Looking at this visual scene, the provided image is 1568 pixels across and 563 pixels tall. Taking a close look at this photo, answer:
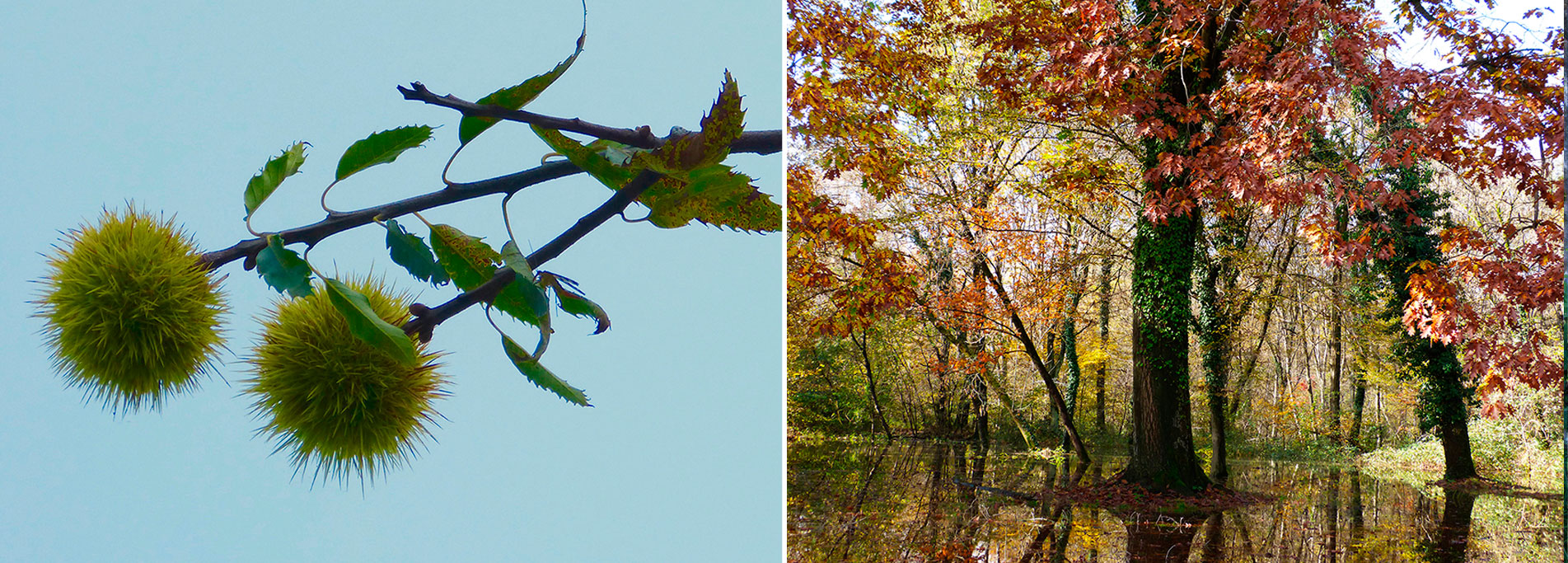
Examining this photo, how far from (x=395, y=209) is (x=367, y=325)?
0.11m

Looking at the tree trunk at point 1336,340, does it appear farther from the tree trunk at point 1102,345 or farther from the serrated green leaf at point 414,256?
the serrated green leaf at point 414,256

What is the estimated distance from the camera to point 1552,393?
163cm

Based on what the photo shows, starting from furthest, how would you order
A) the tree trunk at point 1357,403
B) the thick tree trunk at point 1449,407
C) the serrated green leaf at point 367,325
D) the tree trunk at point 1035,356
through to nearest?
the tree trunk at point 1035,356, the tree trunk at point 1357,403, the thick tree trunk at point 1449,407, the serrated green leaf at point 367,325

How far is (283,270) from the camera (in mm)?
378

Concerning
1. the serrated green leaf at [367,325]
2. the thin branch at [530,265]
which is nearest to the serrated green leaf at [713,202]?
the thin branch at [530,265]

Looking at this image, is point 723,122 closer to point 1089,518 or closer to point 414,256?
point 414,256

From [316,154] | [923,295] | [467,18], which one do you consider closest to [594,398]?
[316,154]

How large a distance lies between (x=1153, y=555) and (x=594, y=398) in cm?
133

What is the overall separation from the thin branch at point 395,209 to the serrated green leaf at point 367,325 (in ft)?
0.26

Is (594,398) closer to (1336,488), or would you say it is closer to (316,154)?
(316,154)

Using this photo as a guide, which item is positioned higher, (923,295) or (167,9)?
(167,9)

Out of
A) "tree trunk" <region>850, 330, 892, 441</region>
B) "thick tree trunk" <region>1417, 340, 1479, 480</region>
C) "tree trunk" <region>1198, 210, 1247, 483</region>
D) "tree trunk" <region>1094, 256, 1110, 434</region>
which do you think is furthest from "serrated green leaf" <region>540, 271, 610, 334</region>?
"tree trunk" <region>850, 330, 892, 441</region>

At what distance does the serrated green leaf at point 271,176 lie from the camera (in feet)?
1.39

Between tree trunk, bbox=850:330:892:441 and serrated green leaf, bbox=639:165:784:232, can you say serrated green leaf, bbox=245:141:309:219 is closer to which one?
serrated green leaf, bbox=639:165:784:232
